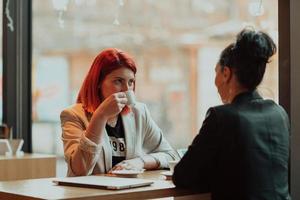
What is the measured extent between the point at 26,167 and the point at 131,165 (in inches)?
52.3

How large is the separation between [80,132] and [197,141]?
2.24ft

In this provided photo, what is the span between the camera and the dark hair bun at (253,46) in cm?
203

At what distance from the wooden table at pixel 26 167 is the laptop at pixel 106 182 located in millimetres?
1451

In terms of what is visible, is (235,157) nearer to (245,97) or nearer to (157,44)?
(245,97)

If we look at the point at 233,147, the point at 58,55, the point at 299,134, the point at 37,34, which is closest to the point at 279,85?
the point at 299,134

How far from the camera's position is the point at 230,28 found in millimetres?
3281

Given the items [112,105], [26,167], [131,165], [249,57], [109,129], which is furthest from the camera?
[26,167]

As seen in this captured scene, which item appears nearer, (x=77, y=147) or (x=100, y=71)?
(x=77, y=147)

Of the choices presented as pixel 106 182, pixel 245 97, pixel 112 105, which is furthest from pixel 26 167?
pixel 245 97

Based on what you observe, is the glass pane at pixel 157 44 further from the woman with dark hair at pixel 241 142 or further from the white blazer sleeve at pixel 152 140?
the woman with dark hair at pixel 241 142

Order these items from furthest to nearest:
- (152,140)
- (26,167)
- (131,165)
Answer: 1. (26,167)
2. (152,140)
3. (131,165)

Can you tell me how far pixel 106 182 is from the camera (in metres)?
2.04

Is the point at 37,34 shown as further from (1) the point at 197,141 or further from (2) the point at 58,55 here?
(1) the point at 197,141

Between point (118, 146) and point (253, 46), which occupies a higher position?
point (253, 46)
